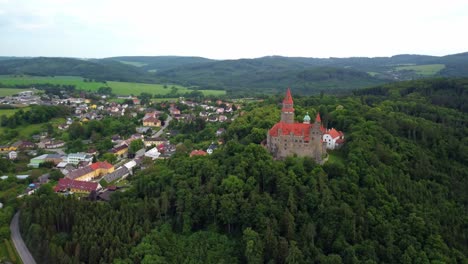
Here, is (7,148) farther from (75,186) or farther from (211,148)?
(211,148)

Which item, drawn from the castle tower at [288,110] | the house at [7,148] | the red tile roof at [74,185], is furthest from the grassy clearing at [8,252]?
the house at [7,148]

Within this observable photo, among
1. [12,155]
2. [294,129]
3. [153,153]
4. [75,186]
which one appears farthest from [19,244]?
[12,155]

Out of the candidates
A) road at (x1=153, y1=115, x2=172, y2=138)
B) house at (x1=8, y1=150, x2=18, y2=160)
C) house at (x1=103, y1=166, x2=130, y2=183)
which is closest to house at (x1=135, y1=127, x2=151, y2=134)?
road at (x1=153, y1=115, x2=172, y2=138)

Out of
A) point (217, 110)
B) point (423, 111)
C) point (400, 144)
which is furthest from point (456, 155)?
point (217, 110)

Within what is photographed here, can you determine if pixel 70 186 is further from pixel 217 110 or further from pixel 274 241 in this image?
pixel 217 110

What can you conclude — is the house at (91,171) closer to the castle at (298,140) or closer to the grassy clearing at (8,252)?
the grassy clearing at (8,252)
